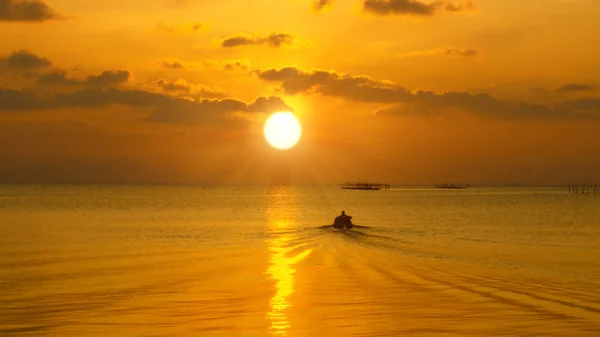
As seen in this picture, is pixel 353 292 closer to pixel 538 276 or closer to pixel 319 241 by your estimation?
pixel 538 276

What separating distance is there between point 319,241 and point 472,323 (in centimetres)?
3595

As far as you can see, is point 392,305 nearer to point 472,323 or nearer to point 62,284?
point 472,323

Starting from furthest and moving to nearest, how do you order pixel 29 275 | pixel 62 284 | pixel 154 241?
pixel 154 241 → pixel 29 275 → pixel 62 284

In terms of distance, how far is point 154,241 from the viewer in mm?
57656

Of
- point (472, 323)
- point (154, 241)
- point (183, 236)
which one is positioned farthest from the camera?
point (183, 236)

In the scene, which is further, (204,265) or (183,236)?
(183,236)

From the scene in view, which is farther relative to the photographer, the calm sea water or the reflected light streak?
the reflected light streak

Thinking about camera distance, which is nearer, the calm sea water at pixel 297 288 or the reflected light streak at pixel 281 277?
the calm sea water at pixel 297 288

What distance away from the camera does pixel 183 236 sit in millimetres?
63875

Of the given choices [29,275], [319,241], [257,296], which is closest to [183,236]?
[319,241]

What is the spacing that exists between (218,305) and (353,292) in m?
6.26

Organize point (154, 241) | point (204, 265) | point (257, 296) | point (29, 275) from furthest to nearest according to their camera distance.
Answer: point (154, 241), point (204, 265), point (29, 275), point (257, 296)

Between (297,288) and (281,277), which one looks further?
(281,277)

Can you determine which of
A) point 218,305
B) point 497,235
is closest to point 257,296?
point 218,305
